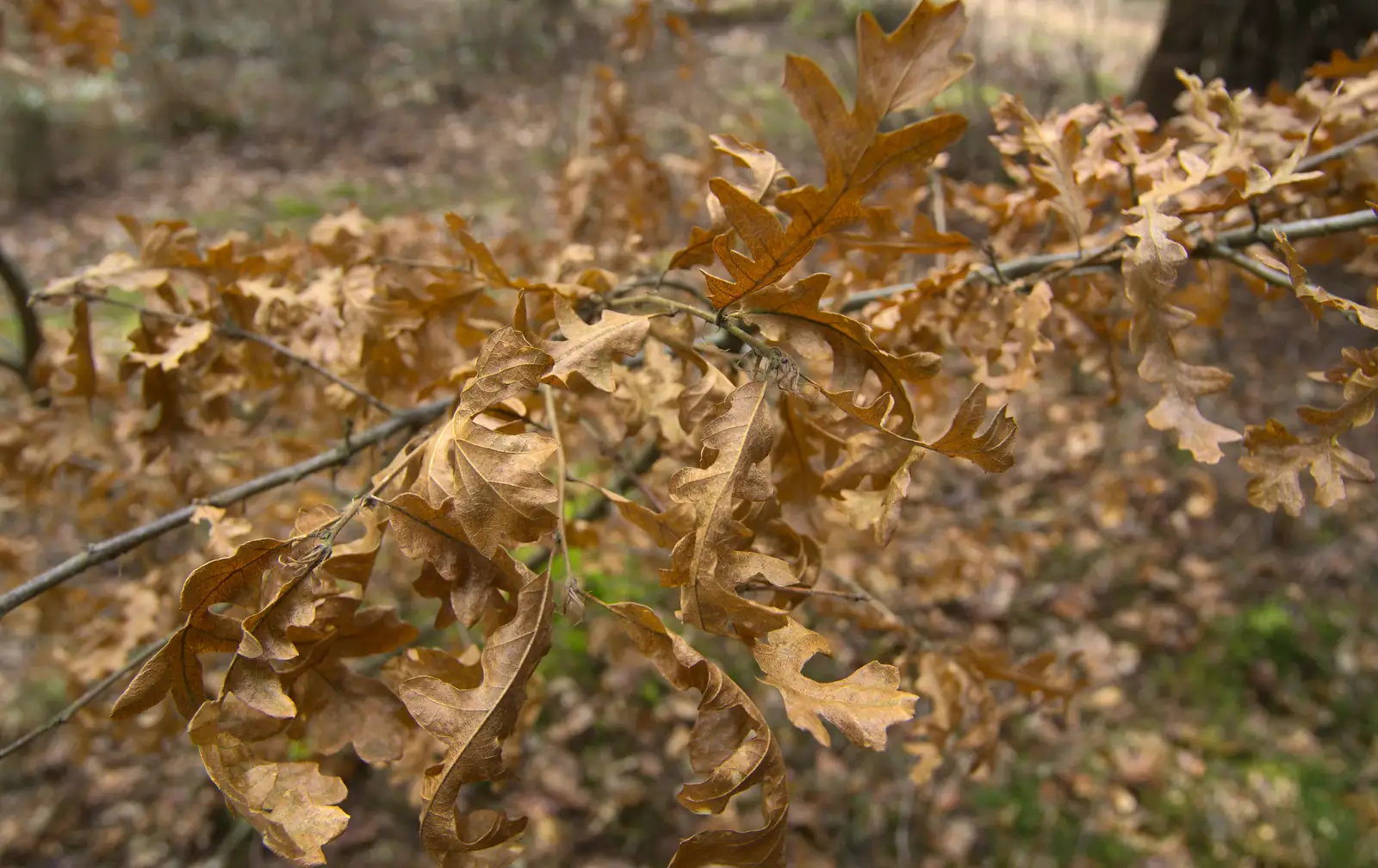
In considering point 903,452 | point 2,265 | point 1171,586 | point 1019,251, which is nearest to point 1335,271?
point 1171,586

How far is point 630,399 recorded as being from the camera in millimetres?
1078

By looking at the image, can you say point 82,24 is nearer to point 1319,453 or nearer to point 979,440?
point 979,440

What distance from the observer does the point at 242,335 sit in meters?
1.31

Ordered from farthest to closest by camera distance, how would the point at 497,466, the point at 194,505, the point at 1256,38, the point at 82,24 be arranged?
the point at 1256,38 < the point at 82,24 < the point at 194,505 < the point at 497,466

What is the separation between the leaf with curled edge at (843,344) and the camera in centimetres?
81

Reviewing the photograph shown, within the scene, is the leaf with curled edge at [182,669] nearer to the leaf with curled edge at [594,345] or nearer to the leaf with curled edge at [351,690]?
the leaf with curled edge at [351,690]

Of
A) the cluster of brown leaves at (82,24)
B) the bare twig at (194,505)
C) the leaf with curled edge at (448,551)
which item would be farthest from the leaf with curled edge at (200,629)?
the cluster of brown leaves at (82,24)

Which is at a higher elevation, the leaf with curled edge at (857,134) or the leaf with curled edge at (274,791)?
the leaf with curled edge at (857,134)

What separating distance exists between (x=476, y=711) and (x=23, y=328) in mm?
1981

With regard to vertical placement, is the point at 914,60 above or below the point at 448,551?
above

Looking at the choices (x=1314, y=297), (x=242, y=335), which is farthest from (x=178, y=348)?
(x=1314, y=297)

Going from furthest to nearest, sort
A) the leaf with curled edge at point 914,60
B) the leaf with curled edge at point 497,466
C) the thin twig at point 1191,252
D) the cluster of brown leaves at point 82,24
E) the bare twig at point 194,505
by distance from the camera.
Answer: the cluster of brown leaves at point 82,24
the thin twig at point 1191,252
the bare twig at point 194,505
the leaf with curled edge at point 497,466
the leaf with curled edge at point 914,60

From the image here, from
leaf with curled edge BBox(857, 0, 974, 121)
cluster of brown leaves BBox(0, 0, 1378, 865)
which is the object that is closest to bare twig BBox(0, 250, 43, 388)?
cluster of brown leaves BBox(0, 0, 1378, 865)

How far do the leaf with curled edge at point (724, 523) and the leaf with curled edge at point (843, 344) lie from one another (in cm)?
9
